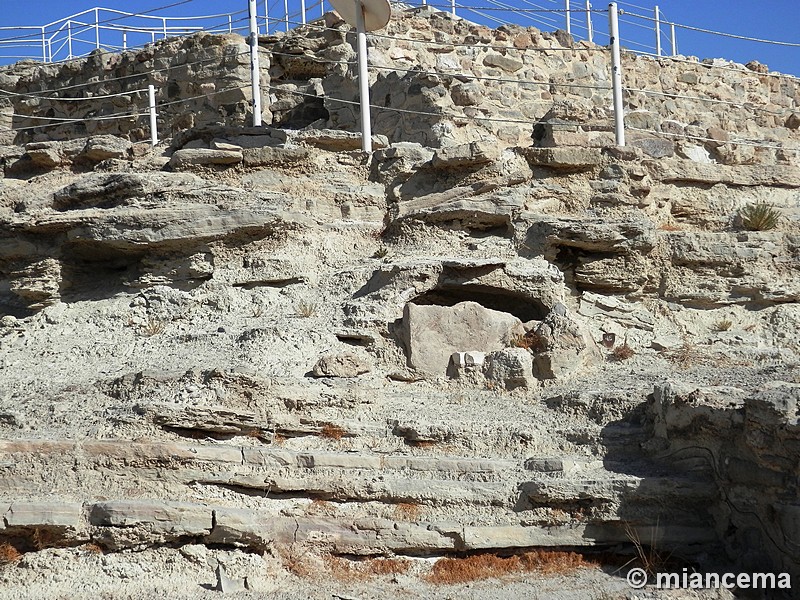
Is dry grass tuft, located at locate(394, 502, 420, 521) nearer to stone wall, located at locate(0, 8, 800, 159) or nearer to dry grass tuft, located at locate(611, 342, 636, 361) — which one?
dry grass tuft, located at locate(611, 342, 636, 361)

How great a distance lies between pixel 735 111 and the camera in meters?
13.8

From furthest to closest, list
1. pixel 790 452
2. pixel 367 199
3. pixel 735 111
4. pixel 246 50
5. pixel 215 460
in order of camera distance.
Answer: pixel 735 111 → pixel 246 50 → pixel 367 199 → pixel 215 460 → pixel 790 452

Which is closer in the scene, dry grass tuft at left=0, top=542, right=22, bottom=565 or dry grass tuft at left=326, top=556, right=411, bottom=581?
dry grass tuft at left=0, top=542, right=22, bottom=565

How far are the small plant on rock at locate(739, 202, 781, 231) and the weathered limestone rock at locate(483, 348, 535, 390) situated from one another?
317 cm

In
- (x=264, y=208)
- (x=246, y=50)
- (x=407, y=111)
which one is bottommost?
(x=264, y=208)

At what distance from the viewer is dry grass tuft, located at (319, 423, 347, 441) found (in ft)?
21.2

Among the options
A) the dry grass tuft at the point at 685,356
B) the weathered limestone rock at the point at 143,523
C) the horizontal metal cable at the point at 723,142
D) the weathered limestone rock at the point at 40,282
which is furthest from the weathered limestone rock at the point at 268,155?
the weathered limestone rock at the point at 143,523

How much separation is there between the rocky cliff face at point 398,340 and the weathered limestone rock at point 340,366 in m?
0.03

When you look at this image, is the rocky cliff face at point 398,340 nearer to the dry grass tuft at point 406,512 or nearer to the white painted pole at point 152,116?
the dry grass tuft at point 406,512

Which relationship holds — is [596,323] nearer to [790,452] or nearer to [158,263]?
[790,452]

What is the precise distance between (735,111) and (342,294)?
323 inches

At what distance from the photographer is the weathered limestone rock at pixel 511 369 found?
24.0ft

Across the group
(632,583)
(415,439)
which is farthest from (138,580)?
(632,583)

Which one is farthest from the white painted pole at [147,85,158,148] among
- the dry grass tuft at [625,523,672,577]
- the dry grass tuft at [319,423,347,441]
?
the dry grass tuft at [625,523,672,577]
